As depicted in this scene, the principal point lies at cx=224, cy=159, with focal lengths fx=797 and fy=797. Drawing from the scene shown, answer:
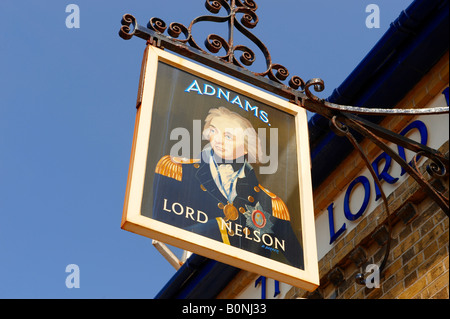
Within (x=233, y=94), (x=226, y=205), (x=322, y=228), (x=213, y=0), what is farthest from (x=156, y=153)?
(x=322, y=228)

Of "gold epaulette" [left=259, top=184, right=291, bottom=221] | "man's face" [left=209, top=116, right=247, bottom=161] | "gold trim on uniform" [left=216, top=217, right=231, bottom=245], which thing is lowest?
"gold trim on uniform" [left=216, top=217, right=231, bottom=245]

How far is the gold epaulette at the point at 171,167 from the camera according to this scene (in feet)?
18.2

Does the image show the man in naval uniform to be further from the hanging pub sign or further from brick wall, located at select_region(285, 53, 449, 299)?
brick wall, located at select_region(285, 53, 449, 299)

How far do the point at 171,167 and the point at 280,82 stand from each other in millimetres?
1657

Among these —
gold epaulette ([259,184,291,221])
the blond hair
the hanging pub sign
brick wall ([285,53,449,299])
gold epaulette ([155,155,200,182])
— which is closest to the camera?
the hanging pub sign

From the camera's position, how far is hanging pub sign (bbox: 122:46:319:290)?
5.35 m

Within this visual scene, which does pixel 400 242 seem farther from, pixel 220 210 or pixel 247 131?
pixel 220 210

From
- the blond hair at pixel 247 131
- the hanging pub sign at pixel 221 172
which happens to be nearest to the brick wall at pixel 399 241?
the hanging pub sign at pixel 221 172

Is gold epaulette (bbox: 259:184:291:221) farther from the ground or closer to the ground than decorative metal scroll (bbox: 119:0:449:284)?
closer to the ground

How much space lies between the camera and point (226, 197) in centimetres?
571

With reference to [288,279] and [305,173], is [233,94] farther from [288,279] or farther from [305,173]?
[288,279]

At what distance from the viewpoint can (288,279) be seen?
5.57m

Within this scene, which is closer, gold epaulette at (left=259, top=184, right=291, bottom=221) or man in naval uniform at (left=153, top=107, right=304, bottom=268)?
Answer: man in naval uniform at (left=153, top=107, right=304, bottom=268)

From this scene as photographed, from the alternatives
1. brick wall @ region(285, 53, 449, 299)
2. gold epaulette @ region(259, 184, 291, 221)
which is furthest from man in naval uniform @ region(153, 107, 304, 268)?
brick wall @ region(285, 53, 449, 299)
